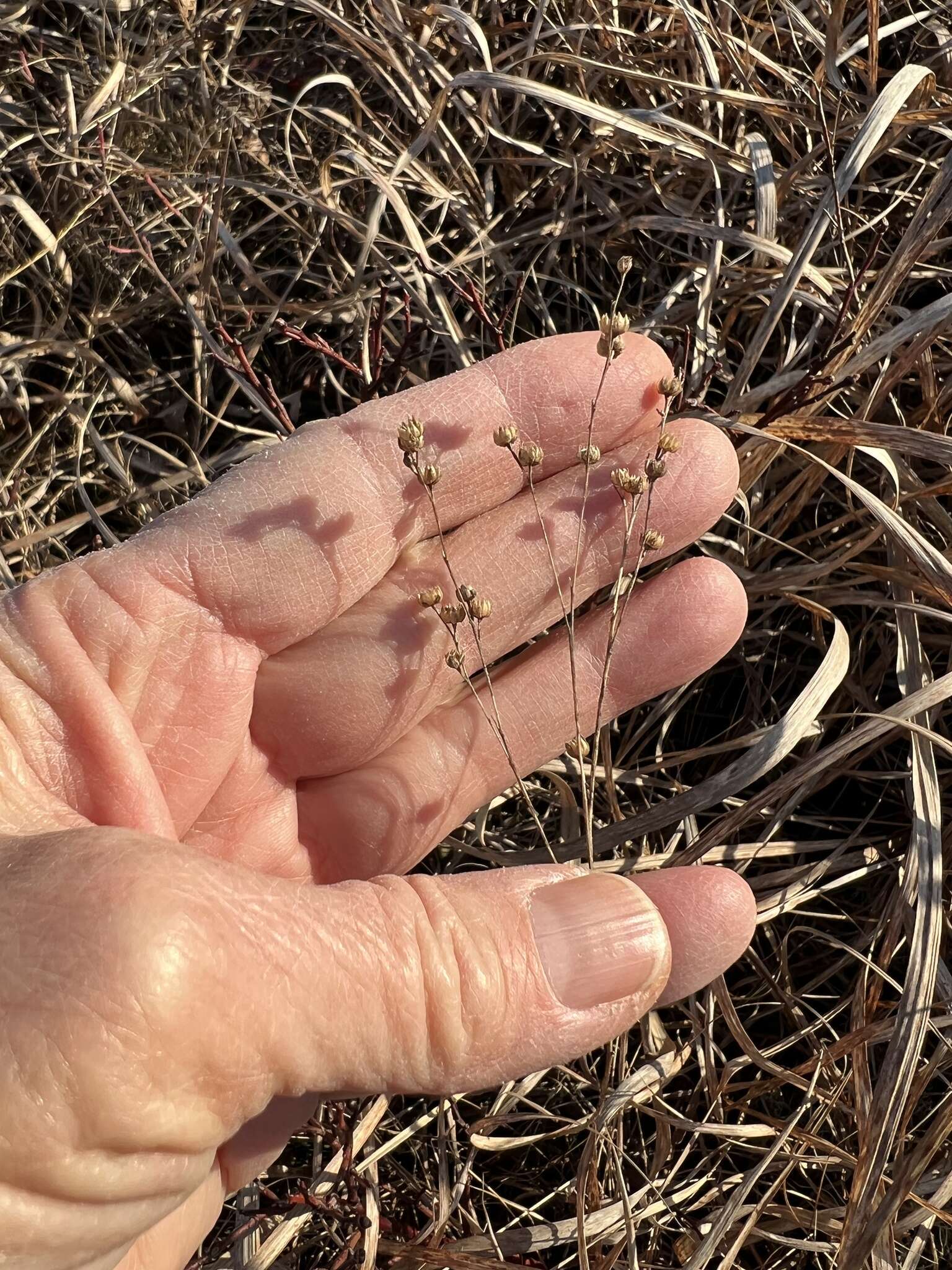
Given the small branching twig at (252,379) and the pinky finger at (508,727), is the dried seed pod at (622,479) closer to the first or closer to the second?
the pinky finger at (508,727)

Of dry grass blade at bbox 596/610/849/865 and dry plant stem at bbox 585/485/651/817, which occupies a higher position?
dry plant stem at bbox 585/485/651/817

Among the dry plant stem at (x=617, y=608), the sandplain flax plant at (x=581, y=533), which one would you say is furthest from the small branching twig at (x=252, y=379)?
the dry plant stem at (x=617, y=608)

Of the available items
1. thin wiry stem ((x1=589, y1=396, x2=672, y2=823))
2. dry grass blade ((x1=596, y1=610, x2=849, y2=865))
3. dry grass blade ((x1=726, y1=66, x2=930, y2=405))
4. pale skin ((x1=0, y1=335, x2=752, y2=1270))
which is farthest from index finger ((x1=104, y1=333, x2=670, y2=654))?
dry grass blade ((x1=596, y1=610, x2=849, y2=865))

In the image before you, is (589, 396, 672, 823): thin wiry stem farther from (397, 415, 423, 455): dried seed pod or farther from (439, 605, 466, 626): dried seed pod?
(397, 415, 423, 455): dried seed pod

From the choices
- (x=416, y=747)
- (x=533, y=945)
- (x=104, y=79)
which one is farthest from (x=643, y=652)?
(x=104, y=79)

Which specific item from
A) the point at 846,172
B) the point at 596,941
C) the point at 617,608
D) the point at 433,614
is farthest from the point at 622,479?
the point at 846,172

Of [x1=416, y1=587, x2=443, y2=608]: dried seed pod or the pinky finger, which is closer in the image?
[x1=416, y1=587, x2=443, y2=608]: dried seed pod
